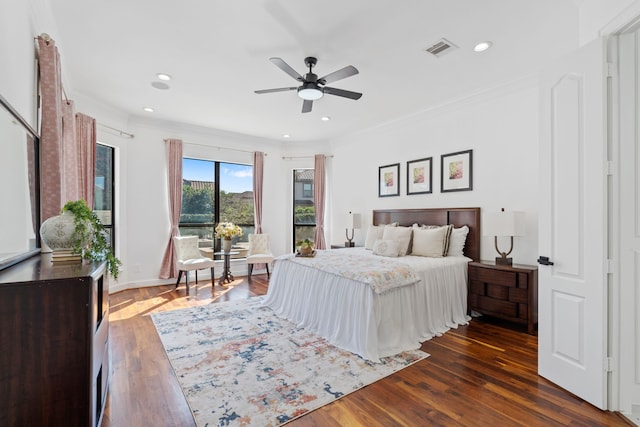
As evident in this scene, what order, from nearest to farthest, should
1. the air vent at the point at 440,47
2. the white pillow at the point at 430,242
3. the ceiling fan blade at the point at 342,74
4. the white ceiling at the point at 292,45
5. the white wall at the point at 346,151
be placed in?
the white wall at the point at 346,151, the white ceiling at the point at 292,45, the ceiling fan blade at the point at 342,74, the air vent at the point at 440,47, the white pillow at the point at 430,242

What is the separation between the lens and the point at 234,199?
6465mm

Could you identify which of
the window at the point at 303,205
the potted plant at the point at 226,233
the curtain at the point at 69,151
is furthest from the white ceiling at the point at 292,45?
the window at the point at 303,205

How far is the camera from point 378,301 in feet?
9.25

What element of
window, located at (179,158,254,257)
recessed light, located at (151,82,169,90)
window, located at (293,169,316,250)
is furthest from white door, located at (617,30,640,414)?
window, located at (179,158,254,257)

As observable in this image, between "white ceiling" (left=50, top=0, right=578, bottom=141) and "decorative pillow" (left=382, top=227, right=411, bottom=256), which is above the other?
"white ceiling" (left=50, top=0, right=578, bottom=141)

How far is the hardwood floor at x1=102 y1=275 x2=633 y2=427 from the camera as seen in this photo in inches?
74.9

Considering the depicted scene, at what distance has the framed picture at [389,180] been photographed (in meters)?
5.35

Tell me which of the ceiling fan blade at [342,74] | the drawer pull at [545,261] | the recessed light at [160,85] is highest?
the recessed light at [160,85]

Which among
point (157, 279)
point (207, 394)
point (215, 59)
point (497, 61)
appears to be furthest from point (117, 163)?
point (497, 61)

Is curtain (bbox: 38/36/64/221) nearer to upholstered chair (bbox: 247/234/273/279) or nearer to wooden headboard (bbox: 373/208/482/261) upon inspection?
upholstered chair (bbox: 247/234/273/279)

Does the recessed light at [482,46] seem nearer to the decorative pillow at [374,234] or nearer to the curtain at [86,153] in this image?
the decorative pillow at [374,234]

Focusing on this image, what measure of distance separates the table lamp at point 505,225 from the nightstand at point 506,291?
156mm

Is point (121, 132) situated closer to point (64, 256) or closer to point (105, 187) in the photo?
point (105, 187)

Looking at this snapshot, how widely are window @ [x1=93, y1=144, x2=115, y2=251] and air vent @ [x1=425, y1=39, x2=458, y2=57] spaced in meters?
4.98
